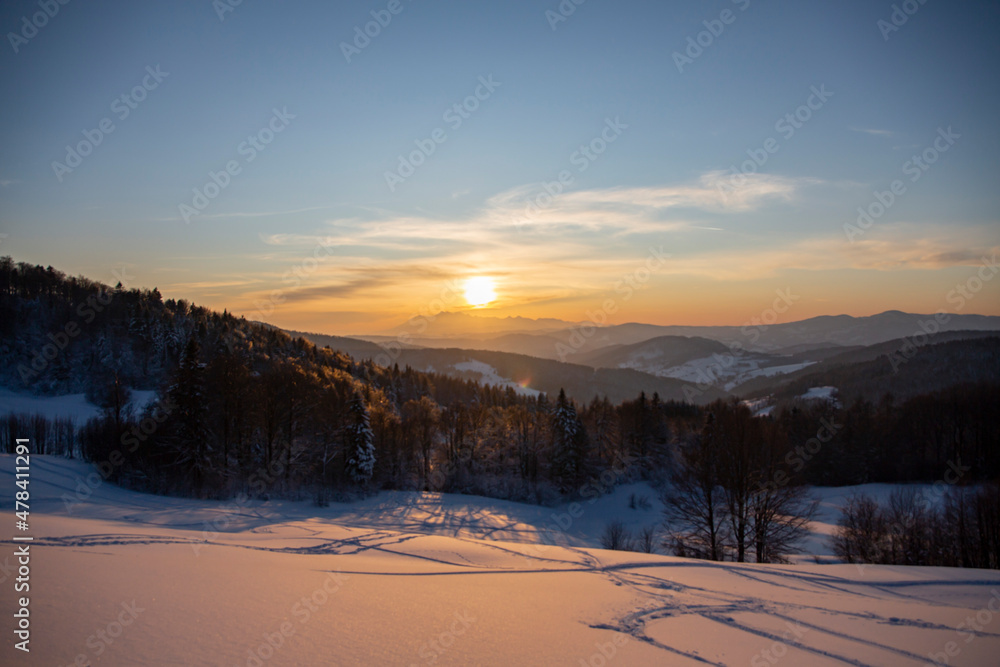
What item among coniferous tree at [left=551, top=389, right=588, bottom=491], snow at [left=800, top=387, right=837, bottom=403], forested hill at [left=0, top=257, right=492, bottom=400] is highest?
forested hill at [left=0, top=257, right=492, bottom=400]

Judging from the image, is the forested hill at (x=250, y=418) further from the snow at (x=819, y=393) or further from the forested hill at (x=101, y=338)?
the snow at (x=819, y=393)

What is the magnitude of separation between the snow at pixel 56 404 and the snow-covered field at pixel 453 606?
6212 centimetres

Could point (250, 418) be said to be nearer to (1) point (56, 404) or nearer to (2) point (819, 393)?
(1) point (56, 404)

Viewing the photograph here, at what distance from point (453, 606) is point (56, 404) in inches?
3377

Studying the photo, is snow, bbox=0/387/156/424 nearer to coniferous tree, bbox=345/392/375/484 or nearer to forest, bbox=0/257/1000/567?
forest, bbox=0/257/1000/567

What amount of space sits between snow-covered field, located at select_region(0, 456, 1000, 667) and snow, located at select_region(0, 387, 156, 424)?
204 ft

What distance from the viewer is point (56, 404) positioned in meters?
66.2

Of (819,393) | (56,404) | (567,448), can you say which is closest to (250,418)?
(567,448)

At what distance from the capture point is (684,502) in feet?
78.1

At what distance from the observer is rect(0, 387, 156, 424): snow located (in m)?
60.2

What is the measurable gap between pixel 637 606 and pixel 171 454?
33.1 metres

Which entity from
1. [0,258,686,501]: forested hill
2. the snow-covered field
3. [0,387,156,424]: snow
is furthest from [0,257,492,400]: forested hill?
the snow-covered field

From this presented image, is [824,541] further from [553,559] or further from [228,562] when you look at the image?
[228,562]

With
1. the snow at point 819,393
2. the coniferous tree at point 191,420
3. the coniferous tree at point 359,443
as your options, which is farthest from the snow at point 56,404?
the snow at point 819,393
